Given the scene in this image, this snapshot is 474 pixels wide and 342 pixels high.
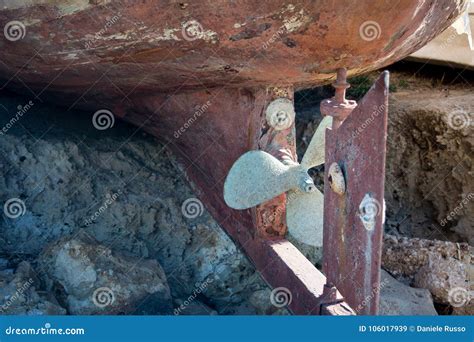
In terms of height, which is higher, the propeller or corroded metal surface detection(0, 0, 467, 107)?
corroded metal surface detection(0, 0, 467, 107)

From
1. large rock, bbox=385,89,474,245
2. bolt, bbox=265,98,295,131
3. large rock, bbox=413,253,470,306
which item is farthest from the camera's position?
large rock, bbox=385,89,474,245

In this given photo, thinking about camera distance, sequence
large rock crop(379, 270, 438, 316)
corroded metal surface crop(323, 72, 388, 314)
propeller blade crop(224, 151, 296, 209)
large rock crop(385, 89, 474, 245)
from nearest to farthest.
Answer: corroded metal surface crop(323, 72, 388, 314) < propeller blade crop(224, 151, 296, 209) < large rock crop(379, 270, 438, 316) < large rock crop(385, 89, 474, 245)

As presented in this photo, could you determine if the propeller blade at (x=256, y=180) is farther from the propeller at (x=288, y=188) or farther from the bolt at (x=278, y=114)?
the bolt at (x=278, y=114)

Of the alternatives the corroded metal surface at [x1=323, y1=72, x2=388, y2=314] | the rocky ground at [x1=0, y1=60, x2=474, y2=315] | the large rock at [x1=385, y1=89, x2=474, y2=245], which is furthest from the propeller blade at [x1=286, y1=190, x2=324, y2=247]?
the large rock at [x1=385, y1=89, x2=474, y2=245]

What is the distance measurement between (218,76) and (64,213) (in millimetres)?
1340

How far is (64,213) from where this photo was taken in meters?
4.06

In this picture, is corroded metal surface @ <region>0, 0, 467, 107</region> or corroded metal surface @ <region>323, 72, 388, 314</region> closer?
corroded metal surface @ <region>323, 72, 388, 314</region>

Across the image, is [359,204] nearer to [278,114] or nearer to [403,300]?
[278,114]

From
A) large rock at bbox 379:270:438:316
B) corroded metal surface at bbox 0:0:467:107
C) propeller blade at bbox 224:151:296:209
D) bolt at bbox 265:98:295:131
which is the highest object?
corroded metal surface at bbox 0:0:467:107

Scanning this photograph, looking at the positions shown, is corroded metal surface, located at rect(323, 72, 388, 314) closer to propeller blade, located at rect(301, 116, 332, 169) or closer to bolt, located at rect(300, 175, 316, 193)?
bolt, located at rect(300, 175, 316, 193)

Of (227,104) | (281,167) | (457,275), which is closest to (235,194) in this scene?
(281,167)

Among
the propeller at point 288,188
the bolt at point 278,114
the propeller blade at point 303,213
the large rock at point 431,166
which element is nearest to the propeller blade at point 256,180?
the propeller at point 288,188

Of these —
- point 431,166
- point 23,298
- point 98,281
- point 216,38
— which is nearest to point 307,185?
A: point 216,38

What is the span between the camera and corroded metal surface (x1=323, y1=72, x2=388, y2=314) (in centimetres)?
269
